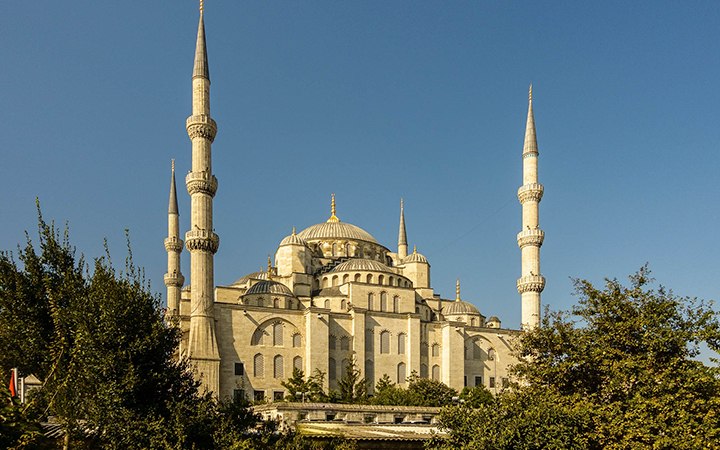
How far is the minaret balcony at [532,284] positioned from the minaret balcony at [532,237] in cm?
142

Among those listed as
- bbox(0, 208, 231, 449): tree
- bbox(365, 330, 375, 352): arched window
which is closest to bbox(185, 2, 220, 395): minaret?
bbox(365, 330, 375, 352): arched window

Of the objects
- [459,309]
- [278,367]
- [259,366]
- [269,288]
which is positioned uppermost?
[269,288]

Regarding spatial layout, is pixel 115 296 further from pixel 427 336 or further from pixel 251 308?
pixel 427 336

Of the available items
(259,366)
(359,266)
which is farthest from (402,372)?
(259,366)

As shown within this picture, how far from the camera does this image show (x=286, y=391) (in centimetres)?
3116

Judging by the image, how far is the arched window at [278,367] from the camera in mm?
31398

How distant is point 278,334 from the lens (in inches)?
1261

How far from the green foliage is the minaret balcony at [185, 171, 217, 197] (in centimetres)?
903

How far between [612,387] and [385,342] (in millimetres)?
21003

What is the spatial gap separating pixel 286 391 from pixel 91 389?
68.4ft

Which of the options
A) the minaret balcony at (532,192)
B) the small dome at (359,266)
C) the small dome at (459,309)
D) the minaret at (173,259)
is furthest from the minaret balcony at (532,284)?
the minaret at (173,259)

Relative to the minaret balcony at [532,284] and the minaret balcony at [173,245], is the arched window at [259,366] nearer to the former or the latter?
the minaret balcony at [173,245]

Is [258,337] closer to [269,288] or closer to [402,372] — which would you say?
[269,288]

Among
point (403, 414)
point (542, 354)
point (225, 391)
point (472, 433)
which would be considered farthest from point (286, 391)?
point (472, 433)
